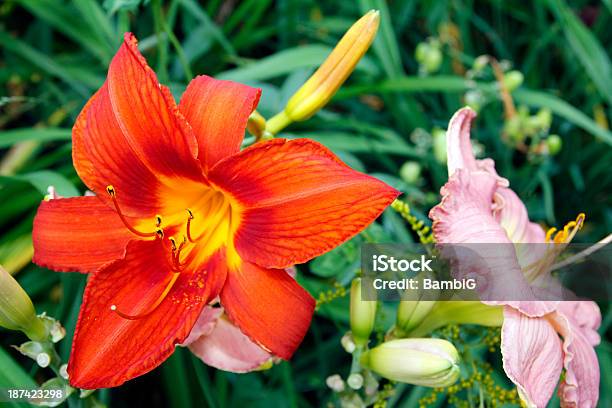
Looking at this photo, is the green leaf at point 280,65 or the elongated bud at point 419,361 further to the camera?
the green leaf at point 280,65

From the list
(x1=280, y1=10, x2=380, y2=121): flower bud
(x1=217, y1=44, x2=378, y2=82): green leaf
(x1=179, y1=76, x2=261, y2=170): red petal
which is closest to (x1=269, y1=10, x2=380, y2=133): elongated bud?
(x1=280, y1=10, x2=380, y2=121): flower bud

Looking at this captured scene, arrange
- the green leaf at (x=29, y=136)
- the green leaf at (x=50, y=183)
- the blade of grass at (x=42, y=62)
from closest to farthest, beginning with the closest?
the green leaf at (x=50, y=183), the green leaf at (x=29, y=136), the blade of grass at (x=42, y=62)

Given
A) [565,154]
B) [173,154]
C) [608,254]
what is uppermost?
[173,154]

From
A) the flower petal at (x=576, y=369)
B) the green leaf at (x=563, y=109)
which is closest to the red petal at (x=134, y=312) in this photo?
the flower petal at (x=576, y=369)

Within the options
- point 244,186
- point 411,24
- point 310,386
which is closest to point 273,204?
point 244,186

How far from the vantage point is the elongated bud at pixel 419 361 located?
0.61 meters

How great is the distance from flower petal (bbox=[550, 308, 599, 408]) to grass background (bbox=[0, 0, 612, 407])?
0.28 metres

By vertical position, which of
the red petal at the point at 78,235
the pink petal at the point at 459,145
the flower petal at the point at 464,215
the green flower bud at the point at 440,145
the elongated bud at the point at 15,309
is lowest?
the green flower bud at the point at 440,145

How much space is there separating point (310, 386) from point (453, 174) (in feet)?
1.85

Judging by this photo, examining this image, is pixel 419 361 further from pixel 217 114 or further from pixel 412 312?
pixel 217 114

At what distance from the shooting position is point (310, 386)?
1.10 metres

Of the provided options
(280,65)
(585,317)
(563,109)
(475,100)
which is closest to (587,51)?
(563,109)

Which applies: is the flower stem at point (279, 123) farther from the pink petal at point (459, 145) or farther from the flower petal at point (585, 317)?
the flower petal at point (585, 317)

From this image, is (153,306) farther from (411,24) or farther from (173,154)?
(411,24)
